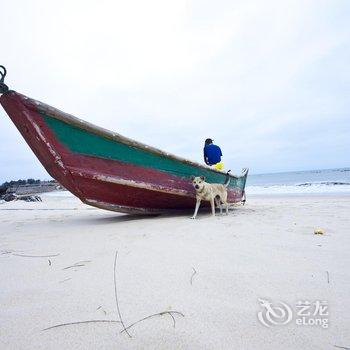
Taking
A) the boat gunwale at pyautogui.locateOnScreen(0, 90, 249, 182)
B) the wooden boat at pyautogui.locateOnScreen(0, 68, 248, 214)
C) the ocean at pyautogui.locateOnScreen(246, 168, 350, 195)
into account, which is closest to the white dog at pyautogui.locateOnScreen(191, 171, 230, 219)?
the wooden boat at pyautogui.locateOnScreen(0, 68, 248, 214)

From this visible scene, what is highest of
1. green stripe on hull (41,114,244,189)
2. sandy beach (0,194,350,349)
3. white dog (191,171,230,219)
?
green stripe on hull (41,114,244,189)

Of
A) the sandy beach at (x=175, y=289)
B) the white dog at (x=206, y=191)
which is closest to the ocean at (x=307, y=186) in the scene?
the white dog at (x=206, y=191)

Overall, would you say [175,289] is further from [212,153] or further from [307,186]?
[307,186]

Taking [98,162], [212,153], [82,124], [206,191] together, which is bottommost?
[206,191]

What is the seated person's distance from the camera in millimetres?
7035

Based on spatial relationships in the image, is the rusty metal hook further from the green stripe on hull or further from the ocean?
the ocean

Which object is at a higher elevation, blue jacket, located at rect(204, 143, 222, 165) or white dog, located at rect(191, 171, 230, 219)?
blue jacket, located at rect(204, 143, 222, 165)

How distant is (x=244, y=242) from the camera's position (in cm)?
295

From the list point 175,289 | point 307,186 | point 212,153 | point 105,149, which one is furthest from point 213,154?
point 307,186

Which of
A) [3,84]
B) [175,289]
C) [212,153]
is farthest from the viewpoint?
[212,153]

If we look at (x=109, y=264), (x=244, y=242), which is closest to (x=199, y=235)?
(x=244, y=242)

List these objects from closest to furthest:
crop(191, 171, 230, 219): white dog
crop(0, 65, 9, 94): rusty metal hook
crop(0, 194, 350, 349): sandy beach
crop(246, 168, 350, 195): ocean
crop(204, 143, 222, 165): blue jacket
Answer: crop(0, 194, 350, 349): sandy beach < crop(0, 65, 9, 94): rusty metal hook < crop(191, 171, 230, 219): white dog < crop(204, 143, 222, 165): blue jacket < crop(246, 168, 350, 195): ocean

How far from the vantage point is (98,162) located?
14.6 ft

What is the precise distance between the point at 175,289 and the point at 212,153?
5497mm
